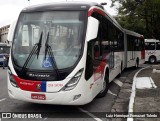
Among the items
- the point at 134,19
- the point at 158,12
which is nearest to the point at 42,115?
the point at 158,12

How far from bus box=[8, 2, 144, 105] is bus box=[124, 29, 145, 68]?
11047 mm

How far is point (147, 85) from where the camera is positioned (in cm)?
1248

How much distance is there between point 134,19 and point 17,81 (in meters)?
25.5

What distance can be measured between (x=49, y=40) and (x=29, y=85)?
128 cm

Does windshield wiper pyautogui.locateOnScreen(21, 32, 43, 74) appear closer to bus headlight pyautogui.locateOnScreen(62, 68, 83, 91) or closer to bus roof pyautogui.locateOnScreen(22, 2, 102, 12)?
bus roof pyautogui.locateOnScreen(22, 2, 102, 12)

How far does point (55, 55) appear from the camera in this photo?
763 cm

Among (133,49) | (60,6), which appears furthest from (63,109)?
(133,49)

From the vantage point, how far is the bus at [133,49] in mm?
19359

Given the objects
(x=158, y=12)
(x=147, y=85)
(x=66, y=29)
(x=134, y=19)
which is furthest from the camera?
(x=134, y=19)

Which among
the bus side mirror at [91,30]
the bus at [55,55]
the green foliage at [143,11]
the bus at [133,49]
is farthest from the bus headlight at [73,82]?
the green foliage at [143,11]

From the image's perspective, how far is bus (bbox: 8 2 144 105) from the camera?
7.38 meters

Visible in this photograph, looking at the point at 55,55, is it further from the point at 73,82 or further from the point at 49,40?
the point at 73,82

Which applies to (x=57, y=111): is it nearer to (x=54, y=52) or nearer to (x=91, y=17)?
(x=54, y=52)

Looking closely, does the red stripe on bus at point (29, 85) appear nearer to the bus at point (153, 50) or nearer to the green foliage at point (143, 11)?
the green foliage at point (143, 11)
